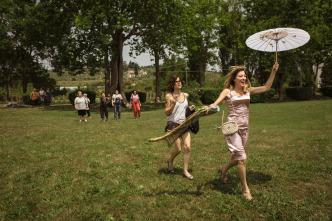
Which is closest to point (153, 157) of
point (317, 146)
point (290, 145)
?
point (290, 145)

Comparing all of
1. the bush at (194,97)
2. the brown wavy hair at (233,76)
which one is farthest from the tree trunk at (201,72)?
the brown wavy hair at (233,76)

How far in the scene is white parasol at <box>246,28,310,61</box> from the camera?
4.79 m

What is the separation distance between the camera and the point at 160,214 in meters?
3.88

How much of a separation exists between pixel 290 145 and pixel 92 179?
6.95 m

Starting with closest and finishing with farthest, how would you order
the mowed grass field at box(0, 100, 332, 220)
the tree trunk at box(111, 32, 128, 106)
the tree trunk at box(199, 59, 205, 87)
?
the mowed grass field at box(0, 100, 332, 220) < the tree trunk at box(111, 32, 128, 106) < the tree trunk at box(199, 59, 205, 87)

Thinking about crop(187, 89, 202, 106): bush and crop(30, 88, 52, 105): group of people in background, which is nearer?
crop(30, 88, 52, 105): group of people in background

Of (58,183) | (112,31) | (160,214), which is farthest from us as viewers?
(112,31)

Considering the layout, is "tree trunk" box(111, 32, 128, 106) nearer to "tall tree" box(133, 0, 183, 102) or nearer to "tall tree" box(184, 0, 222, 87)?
"tall tree" box(133, 0, 183, 102)

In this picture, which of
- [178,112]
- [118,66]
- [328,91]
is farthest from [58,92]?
[328,91]

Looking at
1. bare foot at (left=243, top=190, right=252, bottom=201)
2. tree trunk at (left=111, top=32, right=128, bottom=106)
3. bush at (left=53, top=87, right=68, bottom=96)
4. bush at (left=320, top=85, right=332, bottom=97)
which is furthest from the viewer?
bush at (left=53, top=87, right=68, bottom=96)

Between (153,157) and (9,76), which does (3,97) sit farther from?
(153,157)

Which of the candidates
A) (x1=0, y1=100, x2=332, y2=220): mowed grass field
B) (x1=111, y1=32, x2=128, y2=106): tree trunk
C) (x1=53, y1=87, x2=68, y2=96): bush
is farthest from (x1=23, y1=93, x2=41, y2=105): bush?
(x1=0, y1=100, x2=332, y2=220): mowed grass field

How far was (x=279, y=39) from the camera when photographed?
16.4ft

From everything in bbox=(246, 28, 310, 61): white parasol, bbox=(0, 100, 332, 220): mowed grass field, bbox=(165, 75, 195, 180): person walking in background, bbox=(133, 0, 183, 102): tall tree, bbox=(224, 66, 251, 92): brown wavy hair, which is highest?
bbox=(133, 0, 183, 102): tall tree
